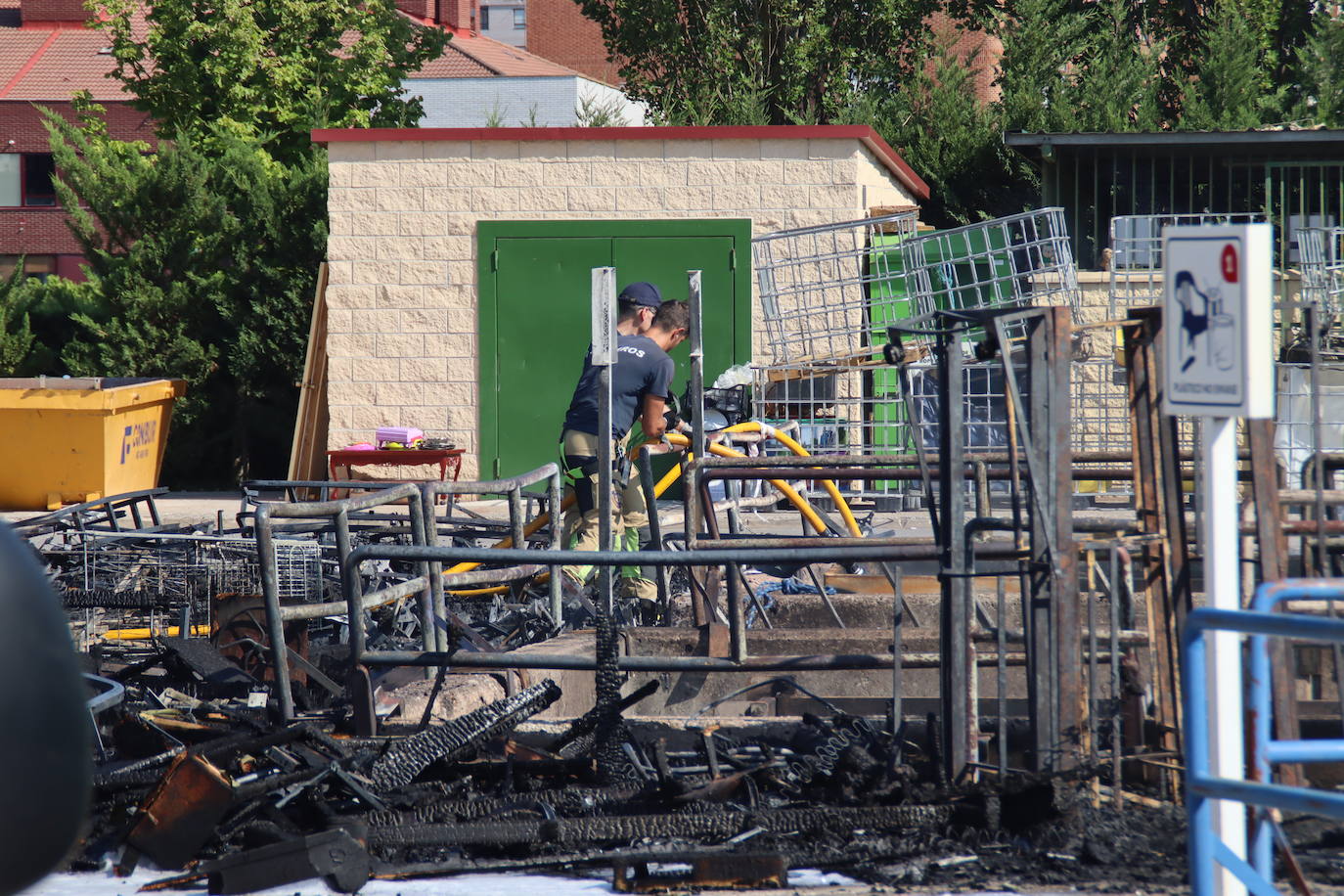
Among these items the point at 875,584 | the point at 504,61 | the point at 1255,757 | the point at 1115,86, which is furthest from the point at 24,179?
the point at 1255,757

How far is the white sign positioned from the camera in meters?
3.62

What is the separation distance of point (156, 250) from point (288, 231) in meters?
1.55

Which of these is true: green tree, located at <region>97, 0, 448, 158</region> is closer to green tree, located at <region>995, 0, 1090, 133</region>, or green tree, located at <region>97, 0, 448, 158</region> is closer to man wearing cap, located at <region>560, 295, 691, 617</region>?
green tree, located at <region>995, 0, 1090, 133</region>

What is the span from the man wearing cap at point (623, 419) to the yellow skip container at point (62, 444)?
6997mm

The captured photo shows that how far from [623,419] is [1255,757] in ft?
18.3

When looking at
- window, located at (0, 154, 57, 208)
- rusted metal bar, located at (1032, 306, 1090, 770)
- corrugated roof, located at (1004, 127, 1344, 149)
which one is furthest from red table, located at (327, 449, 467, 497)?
window, located at (0, 154, 57, 208)

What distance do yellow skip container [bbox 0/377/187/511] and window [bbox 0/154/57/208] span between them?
2976 centimetres

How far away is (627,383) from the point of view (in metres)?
8.66

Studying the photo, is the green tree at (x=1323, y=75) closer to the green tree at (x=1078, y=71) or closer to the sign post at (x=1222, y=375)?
the green tree at (x=1078, y=71)

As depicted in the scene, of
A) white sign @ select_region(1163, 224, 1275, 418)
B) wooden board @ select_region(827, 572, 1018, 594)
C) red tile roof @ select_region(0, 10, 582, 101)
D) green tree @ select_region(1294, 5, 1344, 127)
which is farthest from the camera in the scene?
red tile roof @ select_region(0, 10, 582, 101)

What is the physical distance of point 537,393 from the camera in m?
14.5

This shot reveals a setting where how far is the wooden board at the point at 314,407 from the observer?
15.0 meters

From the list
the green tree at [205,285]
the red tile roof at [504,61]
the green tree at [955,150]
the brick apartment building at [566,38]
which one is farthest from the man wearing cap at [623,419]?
the brick apartment building at [566,38]

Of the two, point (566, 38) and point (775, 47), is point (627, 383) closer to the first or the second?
point (775, 47)
